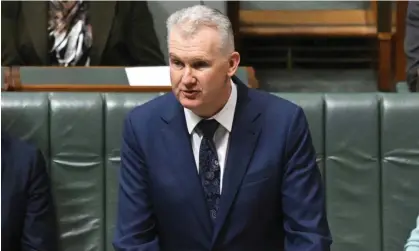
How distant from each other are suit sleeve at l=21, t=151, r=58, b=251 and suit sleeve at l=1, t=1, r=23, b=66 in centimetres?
129

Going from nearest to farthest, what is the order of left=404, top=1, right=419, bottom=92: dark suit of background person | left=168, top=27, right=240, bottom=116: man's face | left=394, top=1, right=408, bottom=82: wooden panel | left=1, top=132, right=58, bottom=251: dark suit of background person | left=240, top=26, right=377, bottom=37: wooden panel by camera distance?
left=168, top=27, right=240, bottom=116: man's face < left=1, top=132, right=58, bottom=251: dark suit of background person < left=404, top=1, right=419, bottom=92: dark suit of background person < left=394, top=1, right=408, bottom=82: wooden panel < left=240, top=26, right=377, bottom=37: wooden panel

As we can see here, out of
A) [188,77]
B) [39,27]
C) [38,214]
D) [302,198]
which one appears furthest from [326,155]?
[39,27]

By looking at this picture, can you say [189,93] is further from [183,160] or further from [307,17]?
[307,17]

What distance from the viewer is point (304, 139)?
1.75 m

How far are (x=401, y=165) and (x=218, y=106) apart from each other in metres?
0.60

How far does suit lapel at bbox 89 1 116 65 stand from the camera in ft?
10.6

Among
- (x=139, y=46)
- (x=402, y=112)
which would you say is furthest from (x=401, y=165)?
(x=139, y=46)

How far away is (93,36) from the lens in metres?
3.23

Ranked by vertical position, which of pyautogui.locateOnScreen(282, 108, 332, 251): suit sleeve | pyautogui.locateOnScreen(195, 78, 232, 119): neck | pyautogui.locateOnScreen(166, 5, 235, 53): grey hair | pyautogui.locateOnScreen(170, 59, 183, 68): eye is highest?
pyautogui.locateOnScreen(166, 5, 235, 53): grey hair

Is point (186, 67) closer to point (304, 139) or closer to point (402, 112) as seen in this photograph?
point (304, 139)

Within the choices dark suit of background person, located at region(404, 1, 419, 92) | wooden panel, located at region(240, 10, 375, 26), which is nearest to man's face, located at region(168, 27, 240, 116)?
dark suit of background person, located at region(404, 1, 419, 92)

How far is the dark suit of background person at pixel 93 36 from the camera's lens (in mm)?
3221

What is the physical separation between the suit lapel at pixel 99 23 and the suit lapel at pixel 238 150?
5.07ft

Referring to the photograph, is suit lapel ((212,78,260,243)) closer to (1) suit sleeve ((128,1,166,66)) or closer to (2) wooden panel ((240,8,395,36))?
(1) suit sleeve ((128,1,166,66))
